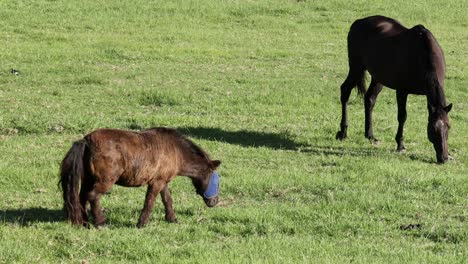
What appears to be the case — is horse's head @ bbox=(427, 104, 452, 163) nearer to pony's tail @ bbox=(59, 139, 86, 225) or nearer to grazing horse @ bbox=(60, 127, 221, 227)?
grazing horse @ bbox=(60, 127, 221, 227)

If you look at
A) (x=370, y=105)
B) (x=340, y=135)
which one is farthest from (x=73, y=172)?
(x=370, y=105)

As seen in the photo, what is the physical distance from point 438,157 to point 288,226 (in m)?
4.89

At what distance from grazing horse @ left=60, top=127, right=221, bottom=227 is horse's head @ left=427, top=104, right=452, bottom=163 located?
4.95 meters

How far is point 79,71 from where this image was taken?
2000 cm

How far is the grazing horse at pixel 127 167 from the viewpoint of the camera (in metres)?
8.43

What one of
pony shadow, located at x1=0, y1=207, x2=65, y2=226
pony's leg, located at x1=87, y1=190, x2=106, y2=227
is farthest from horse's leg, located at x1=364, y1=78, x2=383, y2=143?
pony's leg, located at x1=87, y1=190, x2=106, y2=227

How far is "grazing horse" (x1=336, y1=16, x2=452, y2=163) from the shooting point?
13.4 meters

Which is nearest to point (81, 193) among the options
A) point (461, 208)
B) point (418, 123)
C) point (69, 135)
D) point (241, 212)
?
point (241, 212)

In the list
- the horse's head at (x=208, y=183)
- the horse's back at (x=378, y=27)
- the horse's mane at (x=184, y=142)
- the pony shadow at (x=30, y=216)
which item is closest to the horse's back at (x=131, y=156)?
the horse's mane at (x=184, y=142)

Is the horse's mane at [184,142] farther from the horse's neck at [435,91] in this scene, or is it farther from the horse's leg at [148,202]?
the horse's neck at [435,91]

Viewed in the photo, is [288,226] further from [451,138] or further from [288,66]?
[288,66]

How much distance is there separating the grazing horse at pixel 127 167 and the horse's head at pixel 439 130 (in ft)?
16.2

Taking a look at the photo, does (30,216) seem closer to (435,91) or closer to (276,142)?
(276,142)

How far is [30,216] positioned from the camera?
9.34 meters
